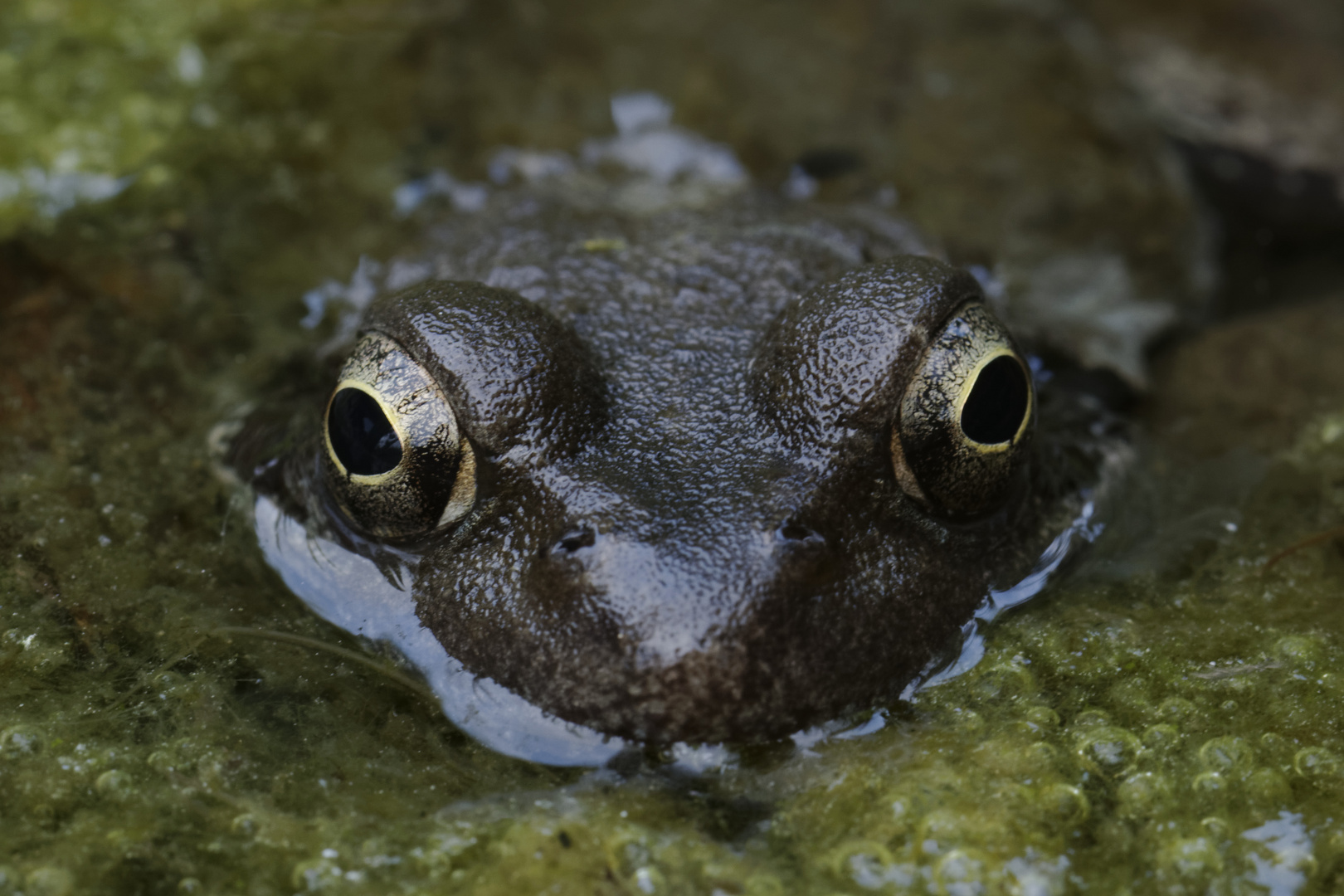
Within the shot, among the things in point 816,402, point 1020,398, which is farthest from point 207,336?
point 1020,398

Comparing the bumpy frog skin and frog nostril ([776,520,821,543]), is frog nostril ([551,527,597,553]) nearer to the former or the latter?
the bumpy frog skin

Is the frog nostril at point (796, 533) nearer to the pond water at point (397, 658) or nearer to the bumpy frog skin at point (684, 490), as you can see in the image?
the bumpy frog skin at point (684, 490)

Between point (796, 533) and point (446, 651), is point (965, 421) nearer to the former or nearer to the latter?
point (796, 533)

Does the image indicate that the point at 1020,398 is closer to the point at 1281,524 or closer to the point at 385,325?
the point at 1281,524

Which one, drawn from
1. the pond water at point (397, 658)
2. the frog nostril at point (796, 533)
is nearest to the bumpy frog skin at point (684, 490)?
the frog nostril at point (796, 533)

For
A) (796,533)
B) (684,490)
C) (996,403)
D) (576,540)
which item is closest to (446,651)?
(576,540)

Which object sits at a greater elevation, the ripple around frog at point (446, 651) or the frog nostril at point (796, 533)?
the frog nostril at point (796, 533)

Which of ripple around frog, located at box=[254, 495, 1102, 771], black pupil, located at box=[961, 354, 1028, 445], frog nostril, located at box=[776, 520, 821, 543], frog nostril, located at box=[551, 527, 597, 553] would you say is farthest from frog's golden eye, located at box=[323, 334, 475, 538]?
black pupil, located at box=[961, 354, 1028, 445]
